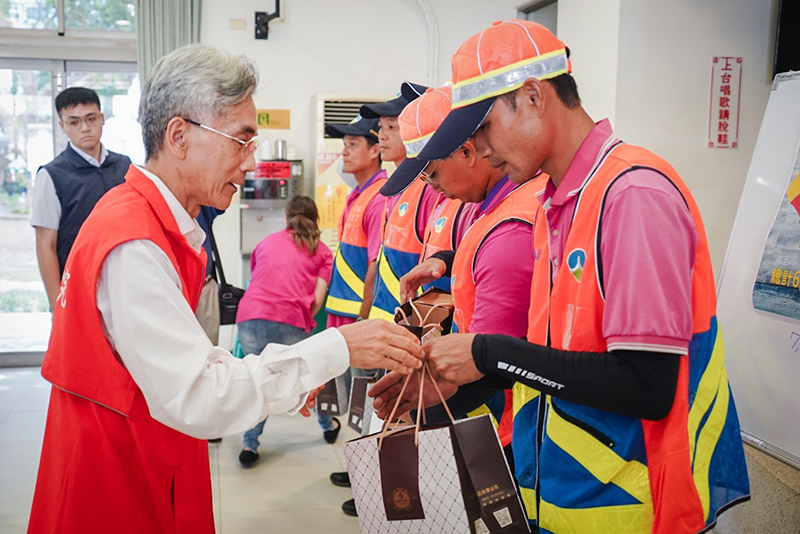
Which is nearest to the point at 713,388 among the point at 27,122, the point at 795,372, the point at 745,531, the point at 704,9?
the point at 795,372

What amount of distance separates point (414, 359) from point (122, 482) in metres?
0.60

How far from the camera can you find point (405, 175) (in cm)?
237

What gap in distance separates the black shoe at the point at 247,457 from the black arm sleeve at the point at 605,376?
332 centimetres

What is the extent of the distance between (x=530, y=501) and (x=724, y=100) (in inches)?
131

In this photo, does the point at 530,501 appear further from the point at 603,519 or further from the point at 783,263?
the point at 783,263

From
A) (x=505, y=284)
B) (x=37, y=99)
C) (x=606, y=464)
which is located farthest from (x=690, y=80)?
(x=37, y=99)

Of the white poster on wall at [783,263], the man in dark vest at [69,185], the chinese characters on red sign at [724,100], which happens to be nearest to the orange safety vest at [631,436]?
the white poster on wall at [783,263]

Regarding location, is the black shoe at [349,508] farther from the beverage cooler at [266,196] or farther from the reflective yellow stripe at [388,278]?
the beverage cooler at [266,196]

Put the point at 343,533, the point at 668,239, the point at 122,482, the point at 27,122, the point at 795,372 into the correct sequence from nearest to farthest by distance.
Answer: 1. the point at 668,239
2. the point at 122,482
3. the point at 795,372
4. the point at 343,533
5. the point at 27,122

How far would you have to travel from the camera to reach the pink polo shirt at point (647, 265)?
1.15 meters

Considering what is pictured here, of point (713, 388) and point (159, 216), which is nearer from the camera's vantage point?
point (713, 388)

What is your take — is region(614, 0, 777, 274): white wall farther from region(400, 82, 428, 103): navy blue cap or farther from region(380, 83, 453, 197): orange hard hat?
region(380, 83, 453, 197): orange hard hat

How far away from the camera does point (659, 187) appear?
118 cm

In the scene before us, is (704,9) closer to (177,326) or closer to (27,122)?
(177,326)
